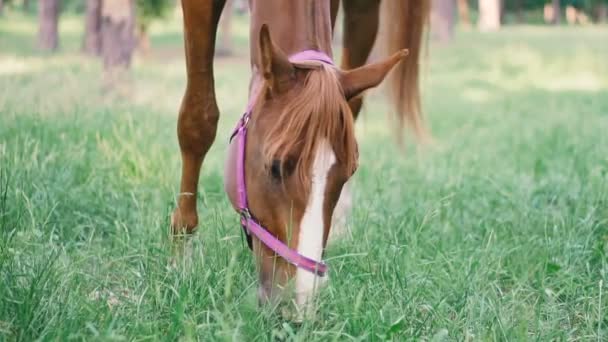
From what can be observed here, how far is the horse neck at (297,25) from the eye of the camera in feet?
9.41

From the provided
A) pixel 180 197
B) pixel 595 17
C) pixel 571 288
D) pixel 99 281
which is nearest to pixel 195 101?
pixel 180 197

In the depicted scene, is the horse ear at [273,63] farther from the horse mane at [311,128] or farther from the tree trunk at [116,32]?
the tree trunk at [116,32]

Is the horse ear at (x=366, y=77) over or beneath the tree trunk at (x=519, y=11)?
beneath

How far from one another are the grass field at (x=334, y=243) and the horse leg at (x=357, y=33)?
0.48 metres

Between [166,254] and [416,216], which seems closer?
[166,254]

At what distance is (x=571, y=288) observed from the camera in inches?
122

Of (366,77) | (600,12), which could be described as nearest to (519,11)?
(600,12)

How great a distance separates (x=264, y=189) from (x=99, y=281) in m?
0.73

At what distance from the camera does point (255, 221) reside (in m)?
2.55

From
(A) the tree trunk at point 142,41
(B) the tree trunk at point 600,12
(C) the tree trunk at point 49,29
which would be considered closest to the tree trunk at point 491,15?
(B) the tree trunk at point 600,12

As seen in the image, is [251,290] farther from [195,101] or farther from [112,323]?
[195,101]

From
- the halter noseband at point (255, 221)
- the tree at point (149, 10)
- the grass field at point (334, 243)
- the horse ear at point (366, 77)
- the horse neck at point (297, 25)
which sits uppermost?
the tree at point (149, 10)

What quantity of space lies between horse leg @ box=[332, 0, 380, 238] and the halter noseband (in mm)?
1481

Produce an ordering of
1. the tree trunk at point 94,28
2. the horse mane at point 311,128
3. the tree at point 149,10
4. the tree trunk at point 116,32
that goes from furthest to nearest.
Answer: the tree at point 149,10, the tree trunk at point 94,28, the tree trunk at point 116,32, the horse mane at point 311,128
